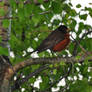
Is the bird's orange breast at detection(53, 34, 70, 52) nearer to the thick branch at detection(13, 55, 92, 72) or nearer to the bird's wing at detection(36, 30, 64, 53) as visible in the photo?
the bird's wing at detection(36, 30, 64, 53)

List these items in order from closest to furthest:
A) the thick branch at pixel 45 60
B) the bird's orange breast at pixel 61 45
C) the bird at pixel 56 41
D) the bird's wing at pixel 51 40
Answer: the thick branch at pixel 45 60
the bird's wing at pixel 51 40
the bird at pixel 56 41
the bird's orange breast at pixel 61 45

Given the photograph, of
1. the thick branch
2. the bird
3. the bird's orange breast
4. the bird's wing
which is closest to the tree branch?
the thick branch

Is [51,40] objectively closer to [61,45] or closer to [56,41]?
[56,41]

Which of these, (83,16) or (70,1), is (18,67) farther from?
(70,1)

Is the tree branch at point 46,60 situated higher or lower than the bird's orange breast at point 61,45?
higher

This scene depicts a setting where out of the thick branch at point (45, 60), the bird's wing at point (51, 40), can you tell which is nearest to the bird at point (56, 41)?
the bird's wing at point (51, 40)

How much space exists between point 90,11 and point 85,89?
508cm

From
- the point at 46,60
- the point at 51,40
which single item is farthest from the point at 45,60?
the point at 51,40

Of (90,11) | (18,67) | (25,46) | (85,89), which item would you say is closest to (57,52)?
(25,46)

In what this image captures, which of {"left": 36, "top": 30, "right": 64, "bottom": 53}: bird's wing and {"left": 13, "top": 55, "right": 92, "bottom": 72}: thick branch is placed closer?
{"left": 13, "top": 55, "right": 92, "bottom": 72}: thick branch

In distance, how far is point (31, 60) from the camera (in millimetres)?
6141

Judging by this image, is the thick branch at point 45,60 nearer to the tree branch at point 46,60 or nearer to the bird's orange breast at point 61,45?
the tree branch at point 46,60

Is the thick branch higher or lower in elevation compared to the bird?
higher

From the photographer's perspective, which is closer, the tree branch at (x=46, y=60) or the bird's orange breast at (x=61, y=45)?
Answer: the tree branch at (x=46, y=60)
